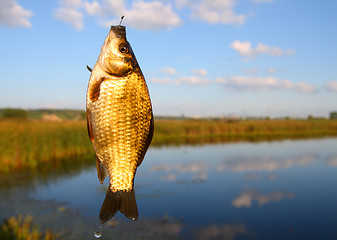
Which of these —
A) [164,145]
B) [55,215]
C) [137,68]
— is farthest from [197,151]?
[137,68]

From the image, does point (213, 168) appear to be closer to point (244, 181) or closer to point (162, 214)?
point (244, 181)

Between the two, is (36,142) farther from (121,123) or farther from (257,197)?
(121,123)

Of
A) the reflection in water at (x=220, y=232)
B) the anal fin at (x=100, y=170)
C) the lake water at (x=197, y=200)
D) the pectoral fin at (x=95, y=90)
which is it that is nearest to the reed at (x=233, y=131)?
the lake water at (x=197, y=200)

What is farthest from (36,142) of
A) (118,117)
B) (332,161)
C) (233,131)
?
(233,131)

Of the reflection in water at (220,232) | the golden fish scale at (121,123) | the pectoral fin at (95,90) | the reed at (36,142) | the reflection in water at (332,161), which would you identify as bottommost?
the reflection in water at (220,232)

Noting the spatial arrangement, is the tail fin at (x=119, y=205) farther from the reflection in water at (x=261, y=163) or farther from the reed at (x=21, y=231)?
the reflection in water at (x=261, y=163)

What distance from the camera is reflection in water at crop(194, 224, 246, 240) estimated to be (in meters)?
9.96

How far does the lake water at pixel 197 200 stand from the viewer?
32.8 feet

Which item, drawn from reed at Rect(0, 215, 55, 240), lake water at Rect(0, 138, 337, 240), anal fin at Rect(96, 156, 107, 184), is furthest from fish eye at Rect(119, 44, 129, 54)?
lake water at Rect(0, 138, 337, 240)

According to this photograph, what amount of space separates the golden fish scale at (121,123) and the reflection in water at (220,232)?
363 inches

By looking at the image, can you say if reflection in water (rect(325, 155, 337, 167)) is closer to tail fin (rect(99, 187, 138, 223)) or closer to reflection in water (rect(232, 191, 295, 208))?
reflection in water (rect(232, 191, 295, 208))

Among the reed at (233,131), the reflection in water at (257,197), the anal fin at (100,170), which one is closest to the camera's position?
the anal fin at (100,170)

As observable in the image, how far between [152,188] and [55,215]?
5052mm

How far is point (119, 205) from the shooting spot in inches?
55.3
